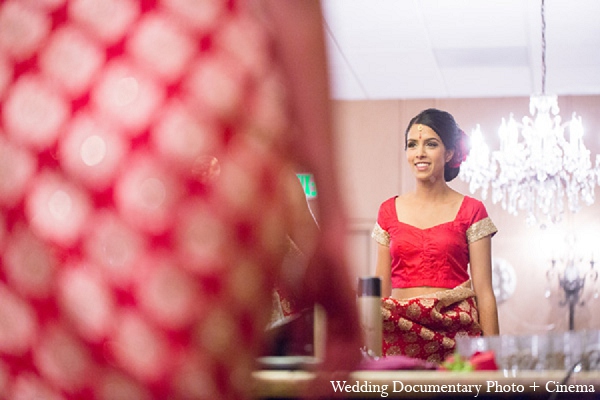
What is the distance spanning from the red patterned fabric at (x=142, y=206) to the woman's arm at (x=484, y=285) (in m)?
1.60

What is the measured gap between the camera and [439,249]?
2.27 meters

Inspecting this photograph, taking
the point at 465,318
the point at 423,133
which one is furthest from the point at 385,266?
the point at 465,318

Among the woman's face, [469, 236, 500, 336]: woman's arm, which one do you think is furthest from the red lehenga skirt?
the woman's face

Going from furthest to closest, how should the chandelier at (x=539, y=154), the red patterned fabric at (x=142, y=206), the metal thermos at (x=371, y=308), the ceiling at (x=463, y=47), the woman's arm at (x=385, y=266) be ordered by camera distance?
the chandelier at (x=539, y=154) < the ceiling at (x=463, y=47) < the woman's arm at (x=385, y=266) < the metal thermos at (x=371, y=308) < the red patterned fabric at (x=142, y=206)

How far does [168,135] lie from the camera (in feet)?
1.68

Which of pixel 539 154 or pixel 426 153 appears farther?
pixel 539 154

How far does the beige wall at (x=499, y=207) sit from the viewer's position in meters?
6.81

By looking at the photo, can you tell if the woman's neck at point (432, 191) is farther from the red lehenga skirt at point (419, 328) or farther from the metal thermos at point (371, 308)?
the metal thermos at point (371, 308)

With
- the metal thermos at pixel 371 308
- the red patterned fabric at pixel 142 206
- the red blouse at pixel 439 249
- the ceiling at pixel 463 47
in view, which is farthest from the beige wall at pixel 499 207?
the red patterned fabric at pixel 142 206

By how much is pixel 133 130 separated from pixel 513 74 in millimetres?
6093

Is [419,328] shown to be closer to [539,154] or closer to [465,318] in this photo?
[465,318]

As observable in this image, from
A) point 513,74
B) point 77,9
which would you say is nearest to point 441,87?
point 513,74

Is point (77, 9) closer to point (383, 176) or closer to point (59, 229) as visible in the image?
point (59, 229)

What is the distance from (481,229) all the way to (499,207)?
4794mm
